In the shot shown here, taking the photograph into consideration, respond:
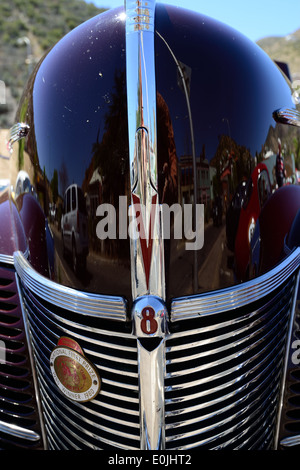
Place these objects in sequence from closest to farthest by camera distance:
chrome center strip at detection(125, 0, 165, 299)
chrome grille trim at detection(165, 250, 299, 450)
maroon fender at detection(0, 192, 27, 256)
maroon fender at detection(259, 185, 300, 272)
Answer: chrome center strip at detection(125, 0, 165, 299) < chrome grille trim at detection(165, 250, 299, 450) < maroon fender at detection(259, 185, 300, 272) < maroon fender at detection(0, 192, 27, 256)

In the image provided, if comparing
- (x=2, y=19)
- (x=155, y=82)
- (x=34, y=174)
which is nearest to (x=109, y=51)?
(x=155, y=82)

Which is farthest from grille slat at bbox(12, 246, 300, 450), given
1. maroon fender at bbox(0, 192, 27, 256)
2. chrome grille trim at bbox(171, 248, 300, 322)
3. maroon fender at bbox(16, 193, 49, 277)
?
maroon fender at bbox(0, 192, 27, 256)

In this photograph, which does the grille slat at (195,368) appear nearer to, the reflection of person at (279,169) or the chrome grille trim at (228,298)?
the chrome grille trim at (228,298)

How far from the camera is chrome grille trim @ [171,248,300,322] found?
1.37m

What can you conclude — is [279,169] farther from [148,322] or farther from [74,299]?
[74,299]

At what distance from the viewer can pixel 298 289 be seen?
1684 millimetres

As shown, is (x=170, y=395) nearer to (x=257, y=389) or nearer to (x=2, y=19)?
(x=257, y=389)

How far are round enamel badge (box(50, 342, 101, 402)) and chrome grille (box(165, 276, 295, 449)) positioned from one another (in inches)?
11.1

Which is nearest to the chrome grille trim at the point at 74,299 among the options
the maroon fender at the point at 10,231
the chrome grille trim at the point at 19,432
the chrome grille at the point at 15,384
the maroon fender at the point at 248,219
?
the maroon fender at the point at 10,231

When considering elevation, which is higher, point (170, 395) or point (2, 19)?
point (2, 19)

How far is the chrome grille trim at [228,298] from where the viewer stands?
4.50 feet

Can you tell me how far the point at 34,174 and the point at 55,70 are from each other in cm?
40

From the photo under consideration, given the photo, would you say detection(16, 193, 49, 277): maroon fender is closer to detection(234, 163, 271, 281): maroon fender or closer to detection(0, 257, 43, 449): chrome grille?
detection(0, 257, 43, 449): chrome grille
